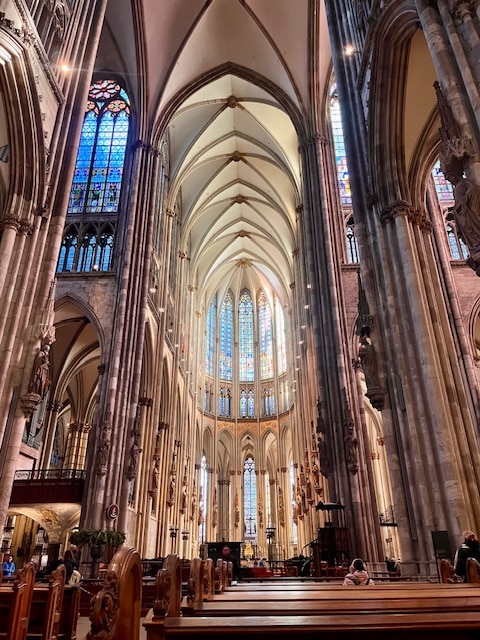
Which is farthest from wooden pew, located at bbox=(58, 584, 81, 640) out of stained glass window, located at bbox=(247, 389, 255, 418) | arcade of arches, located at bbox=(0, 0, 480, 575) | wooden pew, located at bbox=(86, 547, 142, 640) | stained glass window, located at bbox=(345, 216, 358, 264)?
stained glass window, located at bbox=(247, 389, 255, 418)

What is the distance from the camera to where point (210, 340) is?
40844mm

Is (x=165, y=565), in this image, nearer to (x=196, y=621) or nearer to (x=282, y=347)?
(x=196, y=621)

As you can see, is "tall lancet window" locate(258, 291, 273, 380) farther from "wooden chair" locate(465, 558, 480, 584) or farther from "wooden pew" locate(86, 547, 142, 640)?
"wooden pew" locate(86, 547, 142, 640)

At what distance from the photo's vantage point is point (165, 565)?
7.16 ft

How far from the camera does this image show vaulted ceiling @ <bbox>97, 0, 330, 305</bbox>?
69.6 feet

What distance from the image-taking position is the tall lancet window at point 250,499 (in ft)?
122

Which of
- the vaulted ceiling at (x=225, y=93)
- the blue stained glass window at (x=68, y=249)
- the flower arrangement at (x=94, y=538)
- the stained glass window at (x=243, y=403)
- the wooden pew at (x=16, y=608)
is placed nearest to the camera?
the wooden pew at (x=16, y=608)

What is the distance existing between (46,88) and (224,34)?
48.6 feet

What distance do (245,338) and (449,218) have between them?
84.9ft

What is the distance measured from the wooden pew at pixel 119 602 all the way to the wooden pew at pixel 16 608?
327cm

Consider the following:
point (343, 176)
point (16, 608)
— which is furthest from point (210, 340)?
point (16, 608)

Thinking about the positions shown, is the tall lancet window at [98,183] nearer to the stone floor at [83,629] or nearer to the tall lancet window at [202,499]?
the stone floor at [83,629]

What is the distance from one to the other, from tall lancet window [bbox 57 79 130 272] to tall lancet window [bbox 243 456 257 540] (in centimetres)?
2498

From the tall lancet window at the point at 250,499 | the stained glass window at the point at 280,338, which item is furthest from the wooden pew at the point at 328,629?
the tall lancet window at the point at 250,499
